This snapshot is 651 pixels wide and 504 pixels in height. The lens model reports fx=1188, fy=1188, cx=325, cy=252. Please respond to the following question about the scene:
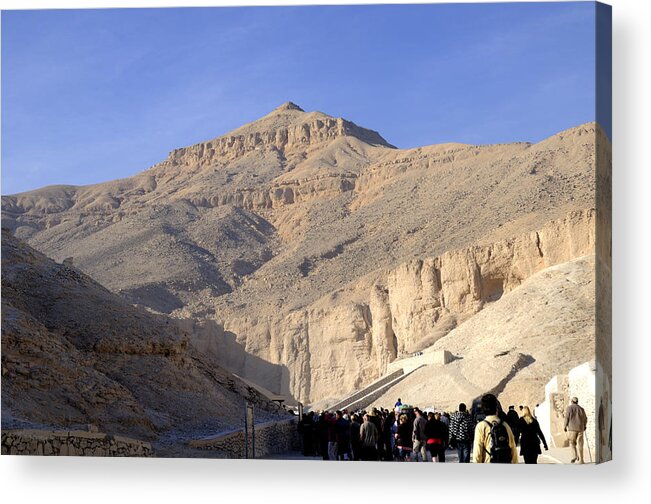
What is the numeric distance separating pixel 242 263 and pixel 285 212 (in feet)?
43.4

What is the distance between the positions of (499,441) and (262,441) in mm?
11004

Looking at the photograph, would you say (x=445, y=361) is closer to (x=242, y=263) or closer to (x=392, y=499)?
(x=392, y=499)

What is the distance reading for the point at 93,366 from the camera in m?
23.6

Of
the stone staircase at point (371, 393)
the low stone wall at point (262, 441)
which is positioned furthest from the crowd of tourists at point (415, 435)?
the stone staircase at point (371, 393)

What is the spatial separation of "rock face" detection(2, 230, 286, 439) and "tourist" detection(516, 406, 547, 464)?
23.5 feet

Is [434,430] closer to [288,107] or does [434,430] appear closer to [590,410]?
[590,410]

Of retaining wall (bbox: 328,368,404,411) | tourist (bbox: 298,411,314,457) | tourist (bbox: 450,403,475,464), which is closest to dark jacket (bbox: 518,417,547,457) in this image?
tourist (bbox: 450,403,475,464)

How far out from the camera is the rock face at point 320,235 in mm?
55938

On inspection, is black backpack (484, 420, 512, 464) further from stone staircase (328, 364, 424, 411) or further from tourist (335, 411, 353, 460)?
stone staircase (328, 364, 424, 411)

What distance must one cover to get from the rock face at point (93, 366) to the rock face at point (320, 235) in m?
10.0

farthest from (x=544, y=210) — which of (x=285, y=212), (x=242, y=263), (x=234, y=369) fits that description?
(x=285, y=212)

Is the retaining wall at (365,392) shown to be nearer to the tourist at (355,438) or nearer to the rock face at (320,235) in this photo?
the rock face at (320,235)

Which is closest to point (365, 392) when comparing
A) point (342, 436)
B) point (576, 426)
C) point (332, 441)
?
point (332, 441)

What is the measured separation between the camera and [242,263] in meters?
88.1
